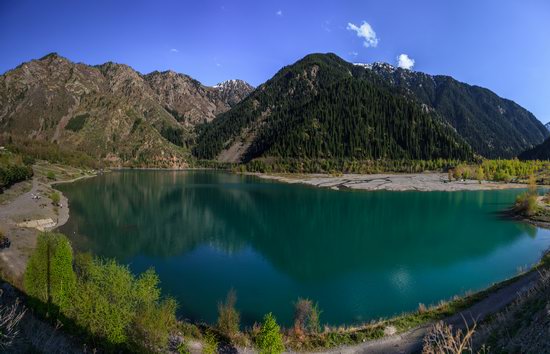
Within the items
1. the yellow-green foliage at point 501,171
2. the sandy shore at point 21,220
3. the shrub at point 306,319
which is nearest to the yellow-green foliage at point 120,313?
the shrub at point 306,319

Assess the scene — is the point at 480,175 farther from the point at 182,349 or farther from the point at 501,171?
the point at 182,349

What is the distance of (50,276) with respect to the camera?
80.2 feet

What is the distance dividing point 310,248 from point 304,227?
599 inches

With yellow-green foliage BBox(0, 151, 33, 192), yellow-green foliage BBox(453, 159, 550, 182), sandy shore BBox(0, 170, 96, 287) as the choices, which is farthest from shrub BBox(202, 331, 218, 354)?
yellow-green foliage BBox(453, 159, 550, 182)

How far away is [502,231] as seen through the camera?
65.2m

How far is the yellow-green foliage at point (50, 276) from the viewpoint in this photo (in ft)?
77.6

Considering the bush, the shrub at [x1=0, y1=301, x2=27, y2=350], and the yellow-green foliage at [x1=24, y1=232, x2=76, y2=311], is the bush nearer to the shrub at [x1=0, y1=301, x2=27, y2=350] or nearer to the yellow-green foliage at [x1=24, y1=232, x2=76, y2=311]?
the shrub at [x1=0, y1=301, x2=27, y2=350]

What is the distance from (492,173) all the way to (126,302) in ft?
562

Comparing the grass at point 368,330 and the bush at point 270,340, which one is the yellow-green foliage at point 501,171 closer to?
the grass at point 368,330

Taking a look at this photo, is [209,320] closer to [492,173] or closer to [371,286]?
[371,286]

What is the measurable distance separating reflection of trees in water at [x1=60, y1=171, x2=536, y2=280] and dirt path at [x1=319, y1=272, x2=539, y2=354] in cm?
1697

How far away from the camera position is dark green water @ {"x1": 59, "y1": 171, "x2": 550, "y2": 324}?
113 feet

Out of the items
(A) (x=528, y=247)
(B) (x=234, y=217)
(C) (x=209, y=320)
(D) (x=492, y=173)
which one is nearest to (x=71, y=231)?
(B) (x=234, y=217)

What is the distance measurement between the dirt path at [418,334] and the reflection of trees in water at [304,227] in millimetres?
16966
